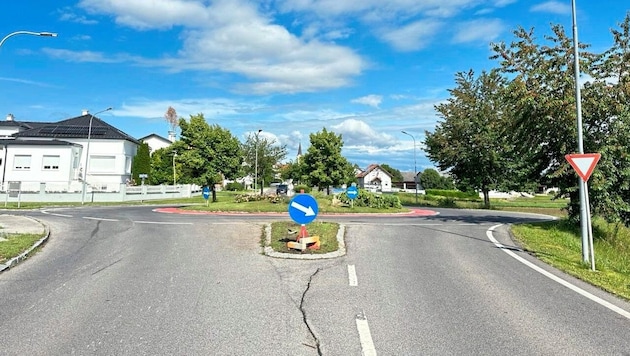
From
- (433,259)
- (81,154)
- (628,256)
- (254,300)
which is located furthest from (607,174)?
(81,154)

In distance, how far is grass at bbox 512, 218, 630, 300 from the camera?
7.67m

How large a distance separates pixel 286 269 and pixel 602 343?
489 centimetres

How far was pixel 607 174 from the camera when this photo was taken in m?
15.2

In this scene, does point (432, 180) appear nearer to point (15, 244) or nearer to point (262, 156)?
point (262, 156)

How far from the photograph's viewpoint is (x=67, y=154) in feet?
147

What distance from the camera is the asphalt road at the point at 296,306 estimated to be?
4.27 meters

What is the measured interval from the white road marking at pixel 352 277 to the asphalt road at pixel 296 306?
33mm

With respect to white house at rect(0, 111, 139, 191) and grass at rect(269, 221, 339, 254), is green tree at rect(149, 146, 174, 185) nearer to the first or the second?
white house at rect(0, 111, 139, 191)

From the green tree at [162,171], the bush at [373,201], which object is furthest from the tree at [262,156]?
the bush at [373,201]

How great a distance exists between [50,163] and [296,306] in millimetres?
47371

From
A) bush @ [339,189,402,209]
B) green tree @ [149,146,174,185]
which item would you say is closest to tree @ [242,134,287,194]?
green tree @ [149,146,174,185]

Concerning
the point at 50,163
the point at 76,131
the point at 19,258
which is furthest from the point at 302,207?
the point at 76,131

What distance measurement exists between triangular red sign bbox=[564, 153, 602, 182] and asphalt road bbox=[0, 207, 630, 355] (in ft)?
7.03

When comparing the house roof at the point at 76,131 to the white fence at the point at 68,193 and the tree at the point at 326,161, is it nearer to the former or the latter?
the white fence at the point at 68,193
